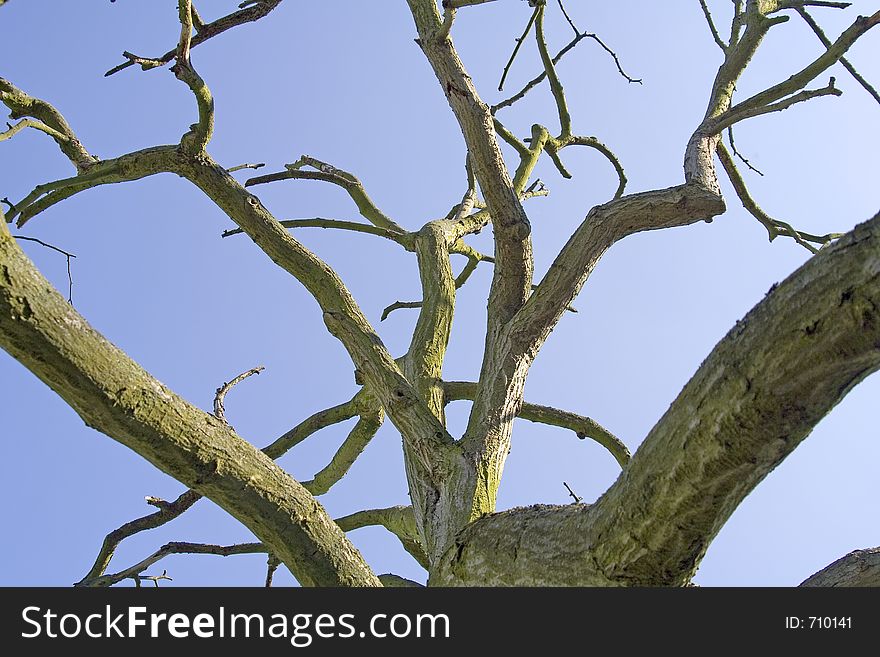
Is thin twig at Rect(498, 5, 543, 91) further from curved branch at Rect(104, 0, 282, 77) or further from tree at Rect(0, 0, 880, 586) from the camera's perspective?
curved branch at Rect(104, 0, 282, 77)

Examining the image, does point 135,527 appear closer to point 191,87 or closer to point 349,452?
point 349,452

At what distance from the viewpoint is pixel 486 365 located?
302 centimetres

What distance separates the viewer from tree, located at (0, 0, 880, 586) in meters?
1.37

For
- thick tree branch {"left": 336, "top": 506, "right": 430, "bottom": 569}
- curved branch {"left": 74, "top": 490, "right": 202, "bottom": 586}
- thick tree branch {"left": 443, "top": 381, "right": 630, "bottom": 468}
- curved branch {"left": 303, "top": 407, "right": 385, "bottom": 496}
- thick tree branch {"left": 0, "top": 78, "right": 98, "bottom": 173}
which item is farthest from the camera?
curved branch {"left": 303, "top": 407, "right": 385, "bottom": 496}

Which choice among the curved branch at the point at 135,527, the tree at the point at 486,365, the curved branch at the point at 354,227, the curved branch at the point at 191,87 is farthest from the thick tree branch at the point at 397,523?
the curved branch at the point at 191,87

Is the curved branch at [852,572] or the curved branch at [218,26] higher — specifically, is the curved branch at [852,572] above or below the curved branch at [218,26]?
below

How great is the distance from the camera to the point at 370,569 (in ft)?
6.63

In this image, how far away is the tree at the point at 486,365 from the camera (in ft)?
4.48

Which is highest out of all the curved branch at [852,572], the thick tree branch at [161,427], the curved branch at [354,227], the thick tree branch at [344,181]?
the thick tree branch at [344,181]

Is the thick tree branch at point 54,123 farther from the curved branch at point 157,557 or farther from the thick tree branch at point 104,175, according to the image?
the curved branch at point 157,557

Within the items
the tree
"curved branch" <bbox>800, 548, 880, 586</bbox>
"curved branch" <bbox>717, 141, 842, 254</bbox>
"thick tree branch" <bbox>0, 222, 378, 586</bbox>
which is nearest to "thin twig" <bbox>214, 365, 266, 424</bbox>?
the tree

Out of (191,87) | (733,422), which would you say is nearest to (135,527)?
(191,87)
